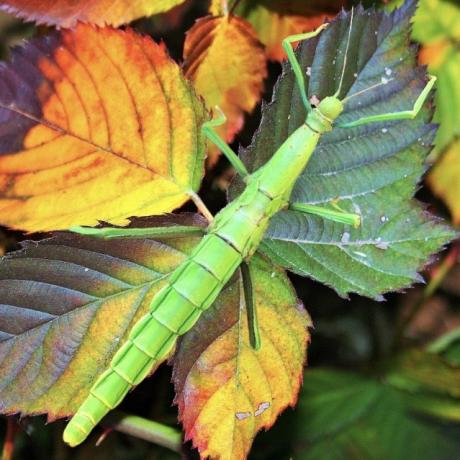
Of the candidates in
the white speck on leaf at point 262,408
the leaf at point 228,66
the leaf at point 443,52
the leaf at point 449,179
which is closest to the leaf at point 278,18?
the leaf at point 228,66

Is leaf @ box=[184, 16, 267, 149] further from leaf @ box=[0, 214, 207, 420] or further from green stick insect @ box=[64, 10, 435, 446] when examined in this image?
leaf @ box=[0, 214, 207, 420]

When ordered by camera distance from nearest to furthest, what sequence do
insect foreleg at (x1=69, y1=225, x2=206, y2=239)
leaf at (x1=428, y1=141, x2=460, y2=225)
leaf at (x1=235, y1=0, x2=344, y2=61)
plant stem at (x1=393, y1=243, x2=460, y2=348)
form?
insect foreleg at (x1=69, y1=225, x2=206, y2=239)
leaf at (x1=235, y1=0, x2=344, y2=61)
leaf at (x1=428, y1=141, x2=460, y2=225)
plant stem at (x1=393, y1=243, x2=460, y2=348)

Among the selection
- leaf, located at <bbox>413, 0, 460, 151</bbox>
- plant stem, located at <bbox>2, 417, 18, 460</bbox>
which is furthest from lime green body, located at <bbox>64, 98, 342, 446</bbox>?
leaf, located at <bbox>413, 0, 460, 151</bbox>

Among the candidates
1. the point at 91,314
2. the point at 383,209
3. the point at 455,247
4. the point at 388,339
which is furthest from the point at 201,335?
the point at 388,339

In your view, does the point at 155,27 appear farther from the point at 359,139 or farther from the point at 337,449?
the point at 337,449

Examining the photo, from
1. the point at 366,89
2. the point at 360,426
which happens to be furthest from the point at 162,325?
the point at 360,426

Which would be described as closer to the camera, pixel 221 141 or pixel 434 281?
pixel 221 141

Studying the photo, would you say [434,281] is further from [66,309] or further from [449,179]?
[66,309]
